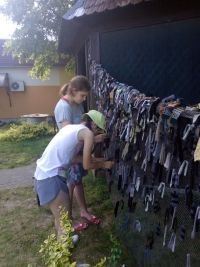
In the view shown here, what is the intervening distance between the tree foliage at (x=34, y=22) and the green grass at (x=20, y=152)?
3457mm

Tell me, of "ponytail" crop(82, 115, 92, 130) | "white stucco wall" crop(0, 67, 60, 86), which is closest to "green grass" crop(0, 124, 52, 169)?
"ponytail" crop(82, 115, 92, 130)

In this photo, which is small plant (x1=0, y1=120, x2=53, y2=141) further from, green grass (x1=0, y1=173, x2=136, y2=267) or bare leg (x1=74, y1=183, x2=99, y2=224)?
bare leg (x1=74, y1=183, x2=99, y2=224)

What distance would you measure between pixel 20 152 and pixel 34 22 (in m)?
4.85

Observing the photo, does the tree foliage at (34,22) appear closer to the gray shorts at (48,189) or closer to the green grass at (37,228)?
the green grass at (37,228)

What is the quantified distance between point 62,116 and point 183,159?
1.55 meters

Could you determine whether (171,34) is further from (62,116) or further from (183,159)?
(183,159)

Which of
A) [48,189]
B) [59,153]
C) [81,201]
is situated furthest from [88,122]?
[81,201]

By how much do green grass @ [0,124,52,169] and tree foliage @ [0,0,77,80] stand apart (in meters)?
3.46

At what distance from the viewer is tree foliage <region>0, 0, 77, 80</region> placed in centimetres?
859

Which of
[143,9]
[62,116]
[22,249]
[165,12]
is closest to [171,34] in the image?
[165,12]

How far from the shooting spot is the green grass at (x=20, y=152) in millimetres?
5953

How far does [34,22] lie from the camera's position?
28.5 feet

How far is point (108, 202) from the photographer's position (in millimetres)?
3656

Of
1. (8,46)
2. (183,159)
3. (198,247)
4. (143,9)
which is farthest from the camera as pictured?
(8,46)
